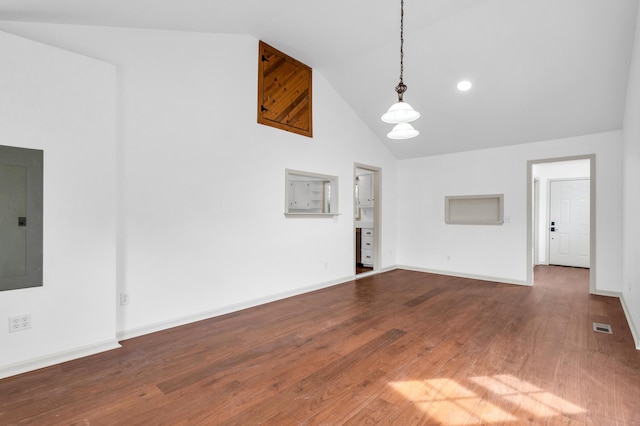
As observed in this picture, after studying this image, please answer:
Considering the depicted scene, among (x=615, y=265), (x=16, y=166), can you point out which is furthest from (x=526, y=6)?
(x=16, y=166)

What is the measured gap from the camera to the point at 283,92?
4.50 metres

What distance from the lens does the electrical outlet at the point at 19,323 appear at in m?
2.34

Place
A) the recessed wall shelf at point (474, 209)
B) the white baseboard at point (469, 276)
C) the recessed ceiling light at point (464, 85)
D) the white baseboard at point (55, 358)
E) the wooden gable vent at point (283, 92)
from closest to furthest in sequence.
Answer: the white baseboard at point (55, 358) < the wooden gable vent at point (283, 92) < the recessed ceiling light at point (464, 85) < the white baseboard at point (469, 276) < the recessed wall shelf at point (474, 209)

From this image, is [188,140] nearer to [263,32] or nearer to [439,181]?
[263,32]

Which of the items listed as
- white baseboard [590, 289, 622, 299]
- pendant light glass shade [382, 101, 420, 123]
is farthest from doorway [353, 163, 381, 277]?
pendant light glass shade [382, 101, 420, 123]

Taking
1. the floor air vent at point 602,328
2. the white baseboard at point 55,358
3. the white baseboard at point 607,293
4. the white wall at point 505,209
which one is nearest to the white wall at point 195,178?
the white baseboard at point 55,358

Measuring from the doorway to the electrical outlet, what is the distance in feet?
15.8

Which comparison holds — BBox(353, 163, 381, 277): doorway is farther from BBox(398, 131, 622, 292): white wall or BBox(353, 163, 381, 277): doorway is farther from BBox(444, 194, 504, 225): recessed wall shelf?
BBox(444, 194, 504, 225): recessed wall shelf

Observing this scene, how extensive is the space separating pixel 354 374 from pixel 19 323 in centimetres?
256

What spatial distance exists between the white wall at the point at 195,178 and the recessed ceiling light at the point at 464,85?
2138mm

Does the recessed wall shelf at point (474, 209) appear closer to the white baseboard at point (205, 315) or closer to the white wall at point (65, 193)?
the white baseboard at point (205, 315)

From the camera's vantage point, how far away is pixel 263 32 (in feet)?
13.0

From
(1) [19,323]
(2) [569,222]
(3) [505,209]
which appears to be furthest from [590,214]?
(1) [19,323]

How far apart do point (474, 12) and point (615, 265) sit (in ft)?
13.3
